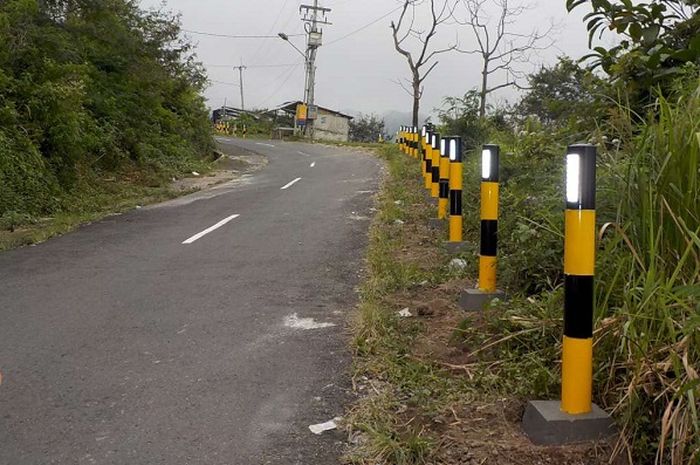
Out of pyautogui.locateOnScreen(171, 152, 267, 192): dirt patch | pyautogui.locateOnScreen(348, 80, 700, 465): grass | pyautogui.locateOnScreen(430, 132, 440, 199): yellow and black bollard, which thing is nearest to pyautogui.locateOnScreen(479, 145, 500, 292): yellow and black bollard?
pyautogui.locateOnScreen(348, 80, 700, 465): grass

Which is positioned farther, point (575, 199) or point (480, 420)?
point (480, 420)

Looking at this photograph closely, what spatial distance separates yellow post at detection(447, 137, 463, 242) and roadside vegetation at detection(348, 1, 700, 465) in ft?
2.37

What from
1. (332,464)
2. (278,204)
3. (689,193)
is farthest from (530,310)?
(278,204)

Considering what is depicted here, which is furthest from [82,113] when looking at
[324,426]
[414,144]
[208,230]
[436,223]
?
[324,426]

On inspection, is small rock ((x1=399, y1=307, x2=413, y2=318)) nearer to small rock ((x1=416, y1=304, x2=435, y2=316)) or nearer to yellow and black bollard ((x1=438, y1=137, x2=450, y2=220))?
small rock ((x1=416, y1=304, x2=435, y2=316))

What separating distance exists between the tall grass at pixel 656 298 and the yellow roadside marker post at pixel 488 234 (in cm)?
109

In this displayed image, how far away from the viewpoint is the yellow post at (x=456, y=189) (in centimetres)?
620

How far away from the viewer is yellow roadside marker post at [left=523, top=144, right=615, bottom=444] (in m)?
2.67

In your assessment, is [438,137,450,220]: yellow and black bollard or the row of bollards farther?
[438,137,450,220]: yellow and black bollard

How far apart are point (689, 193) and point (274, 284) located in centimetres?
371

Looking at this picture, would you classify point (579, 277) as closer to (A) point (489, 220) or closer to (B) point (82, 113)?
(A) point (489, 220)

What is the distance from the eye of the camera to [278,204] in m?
11.8

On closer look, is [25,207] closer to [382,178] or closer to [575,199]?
[382,178]

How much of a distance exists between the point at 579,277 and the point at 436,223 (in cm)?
523
